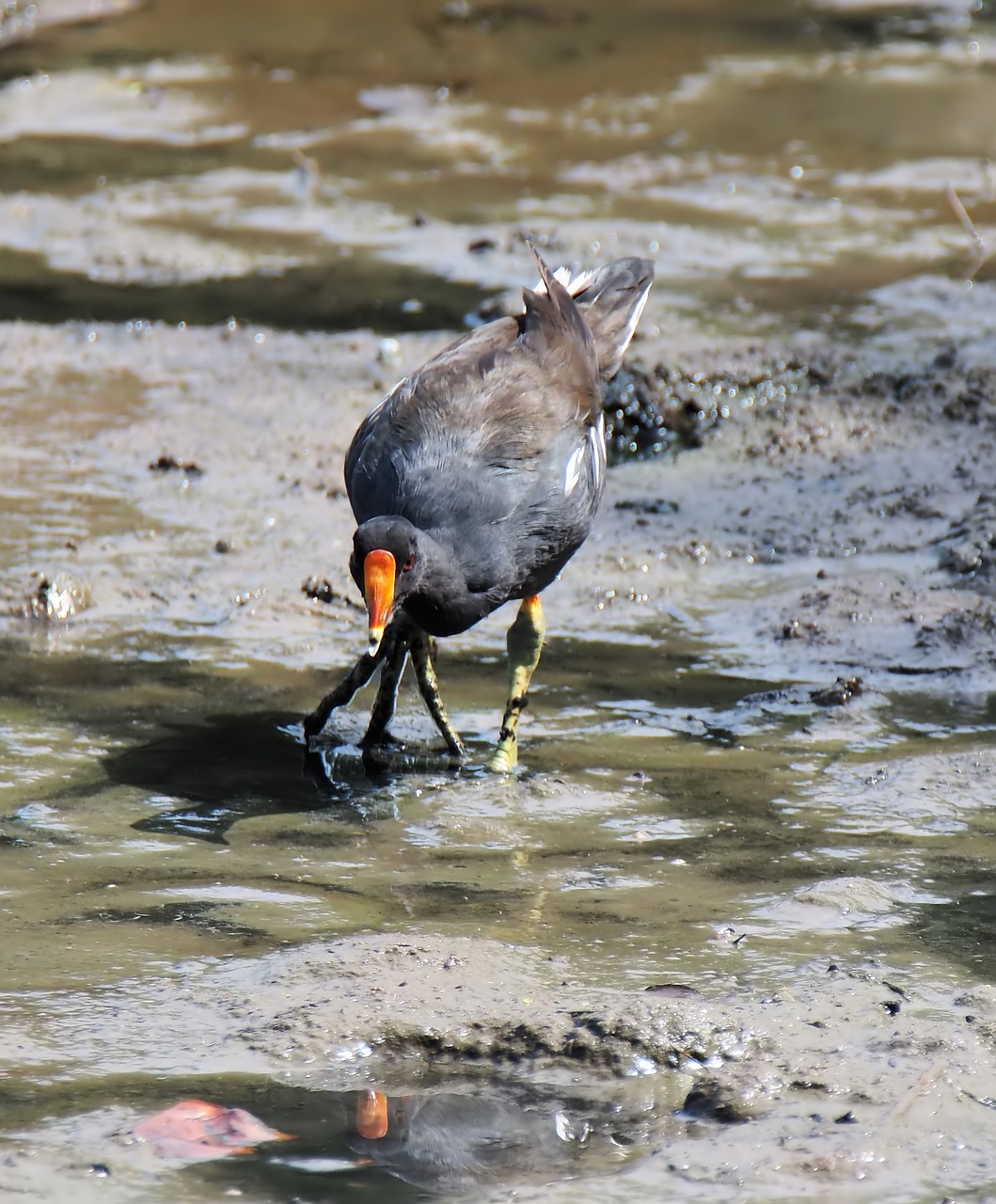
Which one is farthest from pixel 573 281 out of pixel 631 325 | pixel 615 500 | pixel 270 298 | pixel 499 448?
pixel 270 298

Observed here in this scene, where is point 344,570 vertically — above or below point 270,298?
below

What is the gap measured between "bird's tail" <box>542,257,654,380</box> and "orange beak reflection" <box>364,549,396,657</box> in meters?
1.84

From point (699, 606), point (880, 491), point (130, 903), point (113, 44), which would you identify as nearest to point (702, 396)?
point (880, 491)

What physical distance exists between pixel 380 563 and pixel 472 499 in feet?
1.79

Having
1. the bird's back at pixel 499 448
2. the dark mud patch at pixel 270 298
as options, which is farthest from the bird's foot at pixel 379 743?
the dark mud patch at pixel 270 298

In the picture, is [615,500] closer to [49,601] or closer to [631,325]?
[631,325]

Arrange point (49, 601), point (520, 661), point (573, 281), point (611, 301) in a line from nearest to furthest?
1. point (520, 661)
2. point (49, 601)
3. point (611, 301)
4. point (573, 281)

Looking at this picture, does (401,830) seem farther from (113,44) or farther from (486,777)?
(113,44)

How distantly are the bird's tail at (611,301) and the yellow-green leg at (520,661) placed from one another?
3.76 ft

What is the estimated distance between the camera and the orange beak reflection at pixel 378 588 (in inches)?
168

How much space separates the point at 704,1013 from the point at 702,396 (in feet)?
14.5

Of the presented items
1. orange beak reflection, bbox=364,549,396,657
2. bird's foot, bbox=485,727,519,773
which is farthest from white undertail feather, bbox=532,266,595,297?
orange beak reflection, bbox=364,549,396,657

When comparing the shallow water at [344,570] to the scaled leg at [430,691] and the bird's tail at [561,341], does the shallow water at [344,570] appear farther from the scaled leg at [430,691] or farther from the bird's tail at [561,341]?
the bird's tail at [561,341]

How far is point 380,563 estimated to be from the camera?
4.27m
